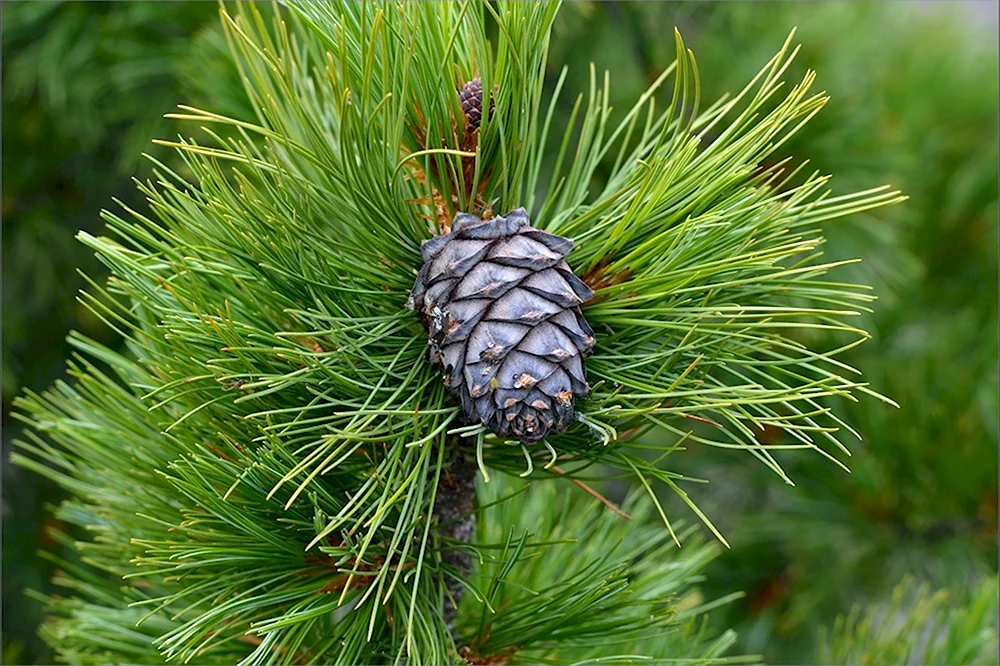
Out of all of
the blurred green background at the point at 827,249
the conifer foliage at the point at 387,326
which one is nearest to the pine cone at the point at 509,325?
the conifer foliage at the point at 387,326

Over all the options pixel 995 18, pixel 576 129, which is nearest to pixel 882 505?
pixel 576 129

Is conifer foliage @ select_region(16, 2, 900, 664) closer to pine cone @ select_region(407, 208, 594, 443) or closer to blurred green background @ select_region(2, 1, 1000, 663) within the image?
pine cone @ select_region(407, 208, 594, 443)

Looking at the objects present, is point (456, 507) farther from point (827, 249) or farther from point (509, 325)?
point (827, 249)

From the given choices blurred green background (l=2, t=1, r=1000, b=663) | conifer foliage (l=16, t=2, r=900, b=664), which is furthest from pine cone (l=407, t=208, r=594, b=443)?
blurred green background (l=2, t=1, r=1000, b=663)

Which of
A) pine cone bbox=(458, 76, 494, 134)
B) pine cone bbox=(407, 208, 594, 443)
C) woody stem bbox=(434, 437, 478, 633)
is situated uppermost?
pine cone bbox=(458, 76, 494, 134)

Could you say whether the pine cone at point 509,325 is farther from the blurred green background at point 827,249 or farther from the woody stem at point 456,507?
the blurred green background at point 827,249

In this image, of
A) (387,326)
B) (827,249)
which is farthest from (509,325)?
(827,249)
